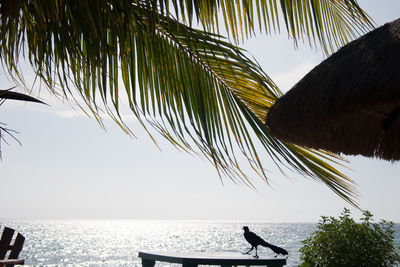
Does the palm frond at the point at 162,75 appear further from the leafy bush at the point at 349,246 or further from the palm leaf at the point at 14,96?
the leafy bush at the point at 349,246

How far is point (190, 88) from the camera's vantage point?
1469 mm

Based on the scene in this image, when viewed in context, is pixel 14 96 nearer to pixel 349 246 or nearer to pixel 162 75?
pixel 162 75

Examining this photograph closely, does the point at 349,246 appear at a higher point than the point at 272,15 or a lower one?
lower

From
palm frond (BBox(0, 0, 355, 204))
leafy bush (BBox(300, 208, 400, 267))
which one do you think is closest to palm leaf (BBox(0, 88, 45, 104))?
palm frond (BBox(0, 0, 355, 204))

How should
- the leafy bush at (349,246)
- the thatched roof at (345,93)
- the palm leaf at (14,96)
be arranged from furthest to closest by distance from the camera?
1. the leafy bush at (349,246)
2. the thatched roof at (345,93)
3. the palm leaf at (14,96)

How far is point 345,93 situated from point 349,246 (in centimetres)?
380

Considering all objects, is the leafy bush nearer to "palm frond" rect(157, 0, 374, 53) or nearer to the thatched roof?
the thatched roof

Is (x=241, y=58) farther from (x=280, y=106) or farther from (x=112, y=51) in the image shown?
→ (x=280, y=106)

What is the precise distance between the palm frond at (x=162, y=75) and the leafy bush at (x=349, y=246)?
414cm

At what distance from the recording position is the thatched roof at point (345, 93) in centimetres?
192

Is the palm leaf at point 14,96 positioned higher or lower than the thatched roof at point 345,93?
lower

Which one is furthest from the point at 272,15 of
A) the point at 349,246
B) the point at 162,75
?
the point at 349,246

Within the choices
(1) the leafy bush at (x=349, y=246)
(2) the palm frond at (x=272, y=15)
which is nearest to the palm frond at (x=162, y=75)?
(2) the palm frond at (x=272, y=15)

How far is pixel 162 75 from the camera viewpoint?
1443mm
